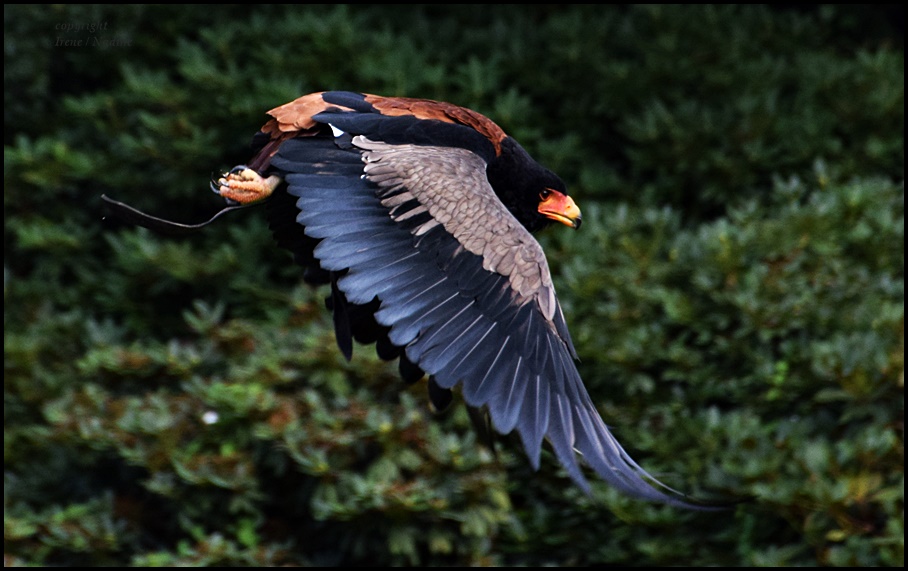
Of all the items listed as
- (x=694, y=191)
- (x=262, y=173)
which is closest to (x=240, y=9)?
(x=694, y=191)

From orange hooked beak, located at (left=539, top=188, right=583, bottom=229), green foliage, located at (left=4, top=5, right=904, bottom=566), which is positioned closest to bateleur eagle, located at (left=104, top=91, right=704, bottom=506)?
orange hooked beak, located at (left=539, top=188, right=583, bottom=229)

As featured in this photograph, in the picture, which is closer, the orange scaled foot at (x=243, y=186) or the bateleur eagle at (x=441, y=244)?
the bateleur eagle at (x=441, y=244)

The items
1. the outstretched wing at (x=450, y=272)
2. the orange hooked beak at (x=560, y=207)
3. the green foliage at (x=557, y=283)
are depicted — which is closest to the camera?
the outstretched wing at (x=450, y=272)

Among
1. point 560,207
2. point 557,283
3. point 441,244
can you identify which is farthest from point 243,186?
point 557,283

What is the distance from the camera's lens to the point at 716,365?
4586 mm

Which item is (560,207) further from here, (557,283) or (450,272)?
(557,283)

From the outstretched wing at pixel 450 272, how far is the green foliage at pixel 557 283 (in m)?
0.82

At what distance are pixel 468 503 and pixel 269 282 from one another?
1717 millimetres

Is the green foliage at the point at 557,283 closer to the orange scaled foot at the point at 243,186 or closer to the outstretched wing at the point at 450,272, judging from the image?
the outstretched wing at the point at 450,272

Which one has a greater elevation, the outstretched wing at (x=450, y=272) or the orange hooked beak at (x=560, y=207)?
the orange hooked beak at (x=560, y=207)

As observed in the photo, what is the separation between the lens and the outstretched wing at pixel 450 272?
270 centimetres

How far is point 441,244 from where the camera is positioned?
2.90 metres

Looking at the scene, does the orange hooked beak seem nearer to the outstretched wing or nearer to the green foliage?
the outstretched wing

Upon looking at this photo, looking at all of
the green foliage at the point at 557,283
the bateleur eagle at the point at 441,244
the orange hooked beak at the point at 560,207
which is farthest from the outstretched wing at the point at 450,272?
the green foliage at the point at 557,283
